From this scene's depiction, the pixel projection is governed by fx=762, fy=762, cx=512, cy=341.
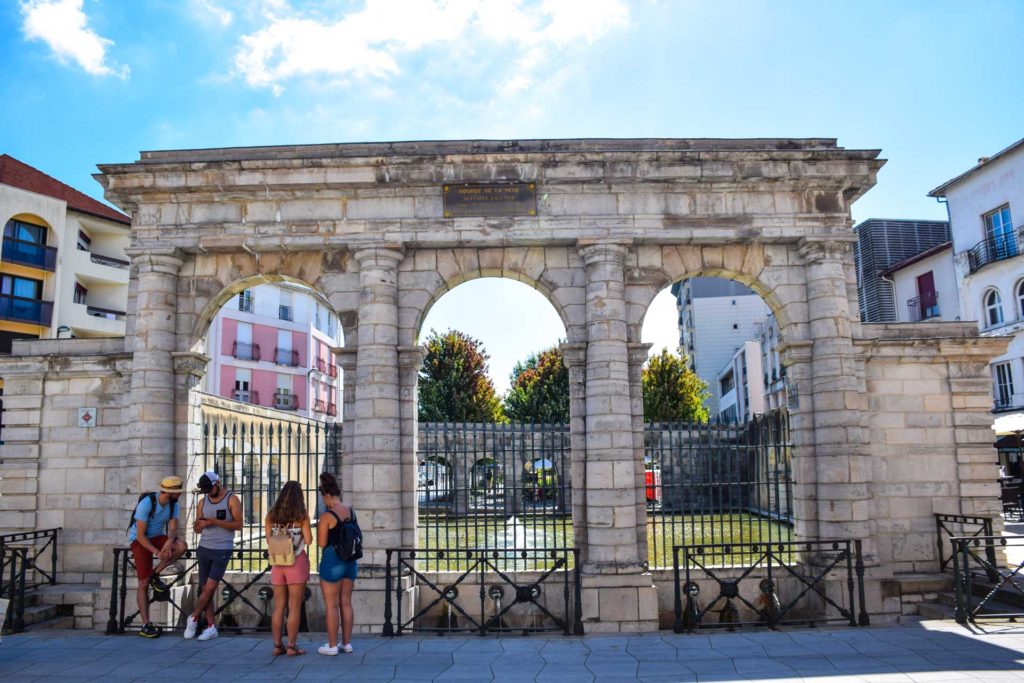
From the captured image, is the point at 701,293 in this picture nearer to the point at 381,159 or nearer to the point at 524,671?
the point at 381,159

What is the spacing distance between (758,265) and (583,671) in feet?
21.7

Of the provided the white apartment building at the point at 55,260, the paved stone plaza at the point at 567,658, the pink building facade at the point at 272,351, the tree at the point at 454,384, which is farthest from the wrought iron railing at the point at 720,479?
the pink building facade at the point at 272,351

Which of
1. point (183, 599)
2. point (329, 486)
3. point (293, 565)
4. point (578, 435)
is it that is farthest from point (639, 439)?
point (183, 599)

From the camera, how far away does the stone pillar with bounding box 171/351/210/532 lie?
1088 cm

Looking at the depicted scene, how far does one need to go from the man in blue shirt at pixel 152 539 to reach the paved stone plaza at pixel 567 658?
15.8 inches

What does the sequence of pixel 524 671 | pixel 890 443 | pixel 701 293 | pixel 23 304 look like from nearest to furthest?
pixel 524 671 < pixel 890 443 < pixel 23 304 < pixel 701 293

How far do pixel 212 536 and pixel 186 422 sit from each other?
3243 mm

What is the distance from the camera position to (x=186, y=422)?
36.0ft

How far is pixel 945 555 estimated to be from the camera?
10789mm

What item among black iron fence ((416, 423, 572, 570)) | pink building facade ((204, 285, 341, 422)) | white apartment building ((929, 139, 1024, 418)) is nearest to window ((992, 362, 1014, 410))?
white apartment building ((929, 139, 1024, 418))

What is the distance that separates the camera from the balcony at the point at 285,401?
36.4 metres

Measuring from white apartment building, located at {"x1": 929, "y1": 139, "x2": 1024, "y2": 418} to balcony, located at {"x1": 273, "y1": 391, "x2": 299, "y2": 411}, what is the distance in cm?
2841

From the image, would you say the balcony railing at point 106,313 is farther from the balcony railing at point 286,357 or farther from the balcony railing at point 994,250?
the balcony railing at point 994,250

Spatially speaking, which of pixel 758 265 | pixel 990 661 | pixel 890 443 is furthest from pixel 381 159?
pixel 990 661
